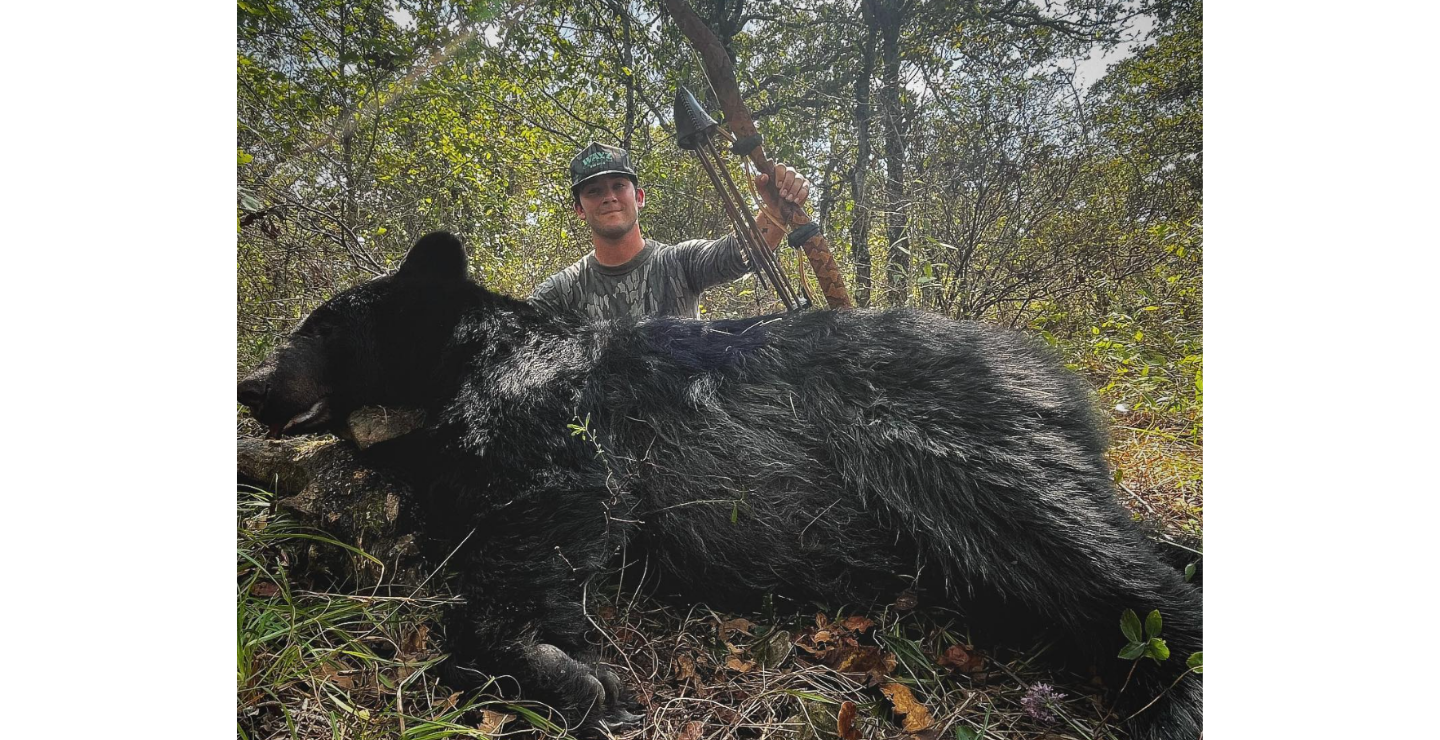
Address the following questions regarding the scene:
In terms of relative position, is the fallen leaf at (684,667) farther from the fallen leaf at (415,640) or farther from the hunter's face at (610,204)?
the hunter's face at (610,204)

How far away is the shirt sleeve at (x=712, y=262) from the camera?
89.3 inches

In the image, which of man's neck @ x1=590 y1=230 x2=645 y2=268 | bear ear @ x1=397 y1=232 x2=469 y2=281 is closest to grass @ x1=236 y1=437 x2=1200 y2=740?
bear ear @ x1=397 y1=232 x2=469 y2=281

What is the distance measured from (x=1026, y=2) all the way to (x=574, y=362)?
1.90 metres

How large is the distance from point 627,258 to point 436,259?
2.18 ft

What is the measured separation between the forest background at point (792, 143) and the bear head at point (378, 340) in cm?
8

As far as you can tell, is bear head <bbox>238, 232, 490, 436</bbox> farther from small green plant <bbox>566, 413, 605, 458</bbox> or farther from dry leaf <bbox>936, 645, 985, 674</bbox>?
dry leaf <bbox>936, 645, 985, 674</bbox>

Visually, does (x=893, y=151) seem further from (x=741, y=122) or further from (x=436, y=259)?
(x=436, y=259)

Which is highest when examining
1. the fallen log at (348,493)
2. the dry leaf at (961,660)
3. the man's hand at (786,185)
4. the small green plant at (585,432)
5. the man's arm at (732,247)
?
the man's hand at (786,185)

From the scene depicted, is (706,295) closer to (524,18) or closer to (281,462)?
(524,18)

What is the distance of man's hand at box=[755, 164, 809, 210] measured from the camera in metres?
2.21

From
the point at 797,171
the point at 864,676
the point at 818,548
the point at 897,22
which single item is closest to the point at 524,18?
the point at 797,171

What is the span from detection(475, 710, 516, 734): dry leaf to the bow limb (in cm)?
171

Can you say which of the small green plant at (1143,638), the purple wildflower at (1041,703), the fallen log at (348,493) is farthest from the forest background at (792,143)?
the purple wildflower at (1041,703)

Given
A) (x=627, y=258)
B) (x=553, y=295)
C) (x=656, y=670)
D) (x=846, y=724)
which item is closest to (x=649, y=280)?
(x=627, y=258)
